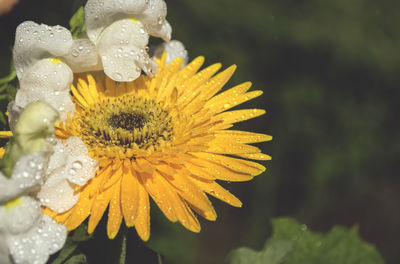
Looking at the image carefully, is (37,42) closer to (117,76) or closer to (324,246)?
(117,76)

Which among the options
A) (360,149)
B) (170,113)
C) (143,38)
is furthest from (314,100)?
(143,38)

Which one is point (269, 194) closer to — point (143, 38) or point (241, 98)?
point (241, 98)

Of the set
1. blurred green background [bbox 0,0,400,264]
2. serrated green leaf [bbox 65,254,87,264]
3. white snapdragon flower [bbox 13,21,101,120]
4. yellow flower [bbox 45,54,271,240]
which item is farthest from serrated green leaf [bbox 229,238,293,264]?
blurred green background [bbox 0,0,400,264]

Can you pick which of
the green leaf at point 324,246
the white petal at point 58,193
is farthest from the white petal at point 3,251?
the green leaf at point 324,246

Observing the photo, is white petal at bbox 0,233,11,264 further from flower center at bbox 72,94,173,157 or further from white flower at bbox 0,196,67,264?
flower center at bbox 72,94,173,157

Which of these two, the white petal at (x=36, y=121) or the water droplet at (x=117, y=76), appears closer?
the white petal at (x=36, y=121)

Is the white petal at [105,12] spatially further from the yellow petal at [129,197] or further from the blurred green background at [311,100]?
the blurred green background at [311,100]

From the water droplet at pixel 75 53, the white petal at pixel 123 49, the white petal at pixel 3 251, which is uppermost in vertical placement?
the white petal at pixel 123 49
